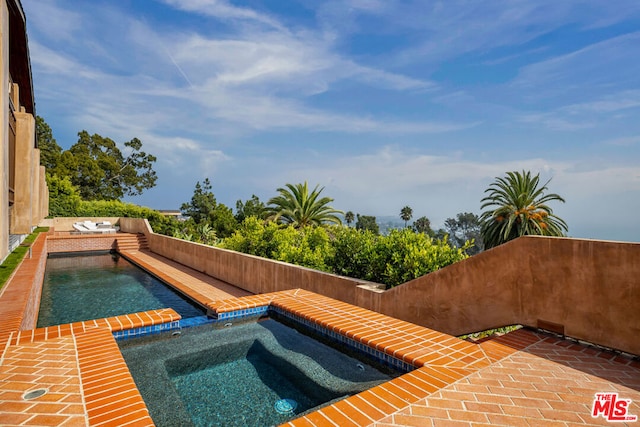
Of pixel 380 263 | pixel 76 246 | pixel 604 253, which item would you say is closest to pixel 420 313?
pixel 380 263

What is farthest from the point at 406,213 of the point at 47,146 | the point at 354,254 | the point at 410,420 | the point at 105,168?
the point at 410,420

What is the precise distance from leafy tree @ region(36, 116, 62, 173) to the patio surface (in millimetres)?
38733

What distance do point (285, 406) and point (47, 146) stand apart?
46.6 meters

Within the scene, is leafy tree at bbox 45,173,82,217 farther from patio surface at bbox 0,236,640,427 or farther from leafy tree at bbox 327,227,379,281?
leafy tree at bbox 327,227,379,281

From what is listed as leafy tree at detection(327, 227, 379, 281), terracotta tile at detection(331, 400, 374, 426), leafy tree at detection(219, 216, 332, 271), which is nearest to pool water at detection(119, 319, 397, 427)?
terracotta tile at detection(331, 400, 374, 426)

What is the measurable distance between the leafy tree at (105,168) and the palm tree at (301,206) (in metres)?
28.7

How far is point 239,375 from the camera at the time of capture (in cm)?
387

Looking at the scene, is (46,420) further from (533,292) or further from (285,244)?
(285,244)

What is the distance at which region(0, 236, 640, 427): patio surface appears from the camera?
235 centimetres

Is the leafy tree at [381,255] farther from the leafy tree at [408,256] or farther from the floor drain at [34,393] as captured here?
the floor drain at [34,393]

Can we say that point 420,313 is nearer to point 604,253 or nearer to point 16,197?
point 604,253

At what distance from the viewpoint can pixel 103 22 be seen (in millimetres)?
12109

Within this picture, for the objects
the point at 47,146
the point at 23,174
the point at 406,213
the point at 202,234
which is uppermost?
the point at 47,146

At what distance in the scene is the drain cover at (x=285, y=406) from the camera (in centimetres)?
314
